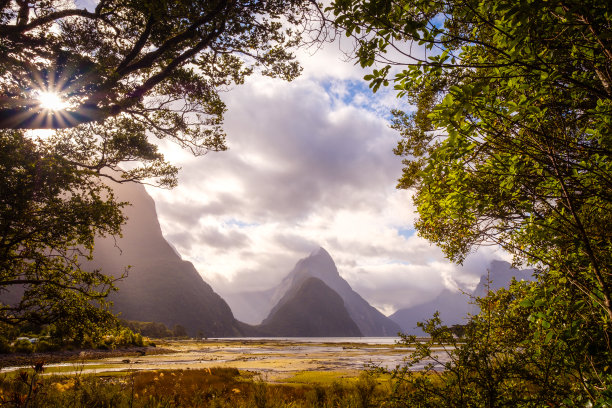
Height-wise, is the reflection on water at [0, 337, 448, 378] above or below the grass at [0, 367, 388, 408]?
below

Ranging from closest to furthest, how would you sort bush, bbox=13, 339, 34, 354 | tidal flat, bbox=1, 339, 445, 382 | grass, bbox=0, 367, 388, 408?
1. grass, bbox=0, 367, 388, 408
2. tidal flat, bbox=1, 339, 445, 382
3. bush, bbox=13, 339, 34, 354

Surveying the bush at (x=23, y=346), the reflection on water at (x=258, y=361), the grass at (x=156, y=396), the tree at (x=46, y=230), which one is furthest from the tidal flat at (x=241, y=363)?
the bush at (x=23, y=346)

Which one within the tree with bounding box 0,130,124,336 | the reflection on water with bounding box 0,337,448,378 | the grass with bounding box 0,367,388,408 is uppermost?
the tree with bounding box 0,130,124,336

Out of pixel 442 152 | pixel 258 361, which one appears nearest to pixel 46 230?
pixel 442 152

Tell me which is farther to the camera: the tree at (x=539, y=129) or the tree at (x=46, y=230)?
the tree at (x=46, y=230)

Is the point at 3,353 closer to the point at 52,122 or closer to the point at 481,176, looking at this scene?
the point at 52,122

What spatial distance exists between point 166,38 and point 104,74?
1826 mm

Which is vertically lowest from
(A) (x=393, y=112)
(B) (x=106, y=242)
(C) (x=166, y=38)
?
(A) (x=393, y=112)

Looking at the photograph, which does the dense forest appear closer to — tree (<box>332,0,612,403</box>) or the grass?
tree (<box>332,0,612,403</box>)

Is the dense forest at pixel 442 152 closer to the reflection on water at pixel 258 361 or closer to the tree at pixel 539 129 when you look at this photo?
the tree at pixel 539 129

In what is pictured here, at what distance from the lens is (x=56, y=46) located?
→ 7523 mm

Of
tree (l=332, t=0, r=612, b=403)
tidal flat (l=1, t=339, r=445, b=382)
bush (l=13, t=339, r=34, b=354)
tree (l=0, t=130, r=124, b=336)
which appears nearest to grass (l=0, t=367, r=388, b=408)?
tidal flat (l=1, t=339, r=445, b=382)

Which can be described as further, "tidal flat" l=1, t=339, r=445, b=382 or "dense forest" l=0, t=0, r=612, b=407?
"tidal flat" l=1, t=339, r=445, b=382

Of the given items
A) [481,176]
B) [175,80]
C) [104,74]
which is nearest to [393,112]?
[481,176]
